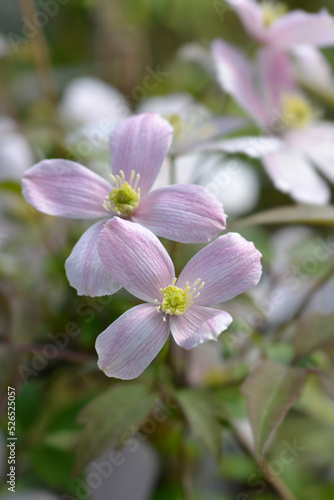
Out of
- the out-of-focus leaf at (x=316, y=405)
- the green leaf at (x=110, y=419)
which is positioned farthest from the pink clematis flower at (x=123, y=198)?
the out-of-focus leaf at (x=316, y=405)

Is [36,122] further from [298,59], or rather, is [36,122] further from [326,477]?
[326,477]

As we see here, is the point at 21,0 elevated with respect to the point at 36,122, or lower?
elevated

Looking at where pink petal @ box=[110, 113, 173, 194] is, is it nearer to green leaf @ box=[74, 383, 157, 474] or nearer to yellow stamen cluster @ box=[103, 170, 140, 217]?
yellow stamen cluster @ box=[103, 170, 140, 217]

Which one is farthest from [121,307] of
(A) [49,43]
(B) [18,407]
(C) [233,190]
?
(A) [49,43]

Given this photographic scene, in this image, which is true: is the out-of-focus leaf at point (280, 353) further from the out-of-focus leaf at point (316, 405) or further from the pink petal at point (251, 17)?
the pink petal at point (251, 17)

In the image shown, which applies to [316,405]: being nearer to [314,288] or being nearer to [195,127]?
[314,288]
